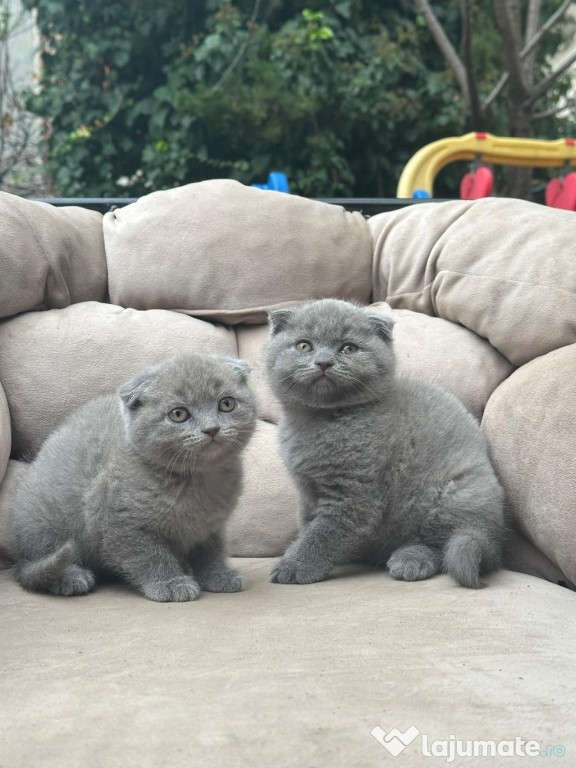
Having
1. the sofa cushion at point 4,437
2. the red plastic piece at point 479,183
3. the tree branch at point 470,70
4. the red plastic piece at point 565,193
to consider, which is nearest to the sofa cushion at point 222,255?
the sofa cushion at point 4,437

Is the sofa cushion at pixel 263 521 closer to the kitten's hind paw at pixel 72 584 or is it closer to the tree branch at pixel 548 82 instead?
the kitten's hind paw at pixel 72 584

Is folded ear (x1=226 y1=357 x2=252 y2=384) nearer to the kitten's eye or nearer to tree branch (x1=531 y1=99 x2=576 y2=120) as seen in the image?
the kitten's eye

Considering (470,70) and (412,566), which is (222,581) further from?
(470,70)

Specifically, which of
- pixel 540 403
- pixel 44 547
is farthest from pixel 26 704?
pixel 540 403

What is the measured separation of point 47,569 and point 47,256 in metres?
1.09

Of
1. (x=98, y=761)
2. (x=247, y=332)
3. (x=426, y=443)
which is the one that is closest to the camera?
(x=98, y=761)

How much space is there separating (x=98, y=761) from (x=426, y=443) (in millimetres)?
1304

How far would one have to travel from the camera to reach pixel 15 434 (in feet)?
8.82

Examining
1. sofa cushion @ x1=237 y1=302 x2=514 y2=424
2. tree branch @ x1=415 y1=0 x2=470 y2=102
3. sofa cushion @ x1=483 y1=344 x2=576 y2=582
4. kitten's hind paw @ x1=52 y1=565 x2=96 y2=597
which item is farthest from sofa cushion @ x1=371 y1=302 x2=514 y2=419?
tree branch @ x1=415 y1=0 x2=470 y2=102

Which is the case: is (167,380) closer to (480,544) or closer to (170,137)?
(480,544)

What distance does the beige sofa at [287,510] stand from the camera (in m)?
1.40

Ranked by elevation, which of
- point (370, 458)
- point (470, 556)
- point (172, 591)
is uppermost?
point (370, 458)

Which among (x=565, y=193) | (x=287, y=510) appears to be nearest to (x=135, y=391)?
(x=287, y=510)

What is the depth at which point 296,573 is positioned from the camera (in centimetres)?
224
